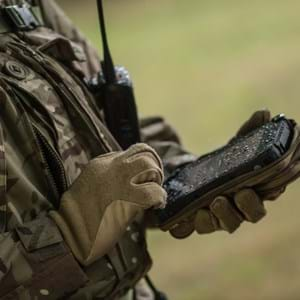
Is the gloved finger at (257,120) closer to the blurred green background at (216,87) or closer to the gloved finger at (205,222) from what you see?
the gloved finger at (205,222)

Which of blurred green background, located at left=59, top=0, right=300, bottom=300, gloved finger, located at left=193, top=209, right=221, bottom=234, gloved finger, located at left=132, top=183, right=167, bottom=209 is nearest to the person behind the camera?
gloved finger, located at left=132, top=183, right=167, bottom=209

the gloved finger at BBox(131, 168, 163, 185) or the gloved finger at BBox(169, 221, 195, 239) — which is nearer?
the gloved finger at BBox(131, 168, 163, 185)

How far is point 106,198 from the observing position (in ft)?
2.33

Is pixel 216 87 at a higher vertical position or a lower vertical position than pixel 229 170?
lower

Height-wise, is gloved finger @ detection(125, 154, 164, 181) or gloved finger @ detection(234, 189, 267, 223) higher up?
gloved finger @ detection(125, 154, 164, 181)

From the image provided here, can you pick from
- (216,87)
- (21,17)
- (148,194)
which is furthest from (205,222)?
(216,87)

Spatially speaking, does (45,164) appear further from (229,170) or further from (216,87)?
(216,87)

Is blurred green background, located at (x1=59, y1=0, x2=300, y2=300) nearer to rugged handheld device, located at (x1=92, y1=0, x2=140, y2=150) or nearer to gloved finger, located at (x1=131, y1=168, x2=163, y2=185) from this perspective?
rugged handheld device, located at (x1=92, y1=0, x2=140, y2=150)

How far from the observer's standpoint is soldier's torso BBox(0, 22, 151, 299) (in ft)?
2.37

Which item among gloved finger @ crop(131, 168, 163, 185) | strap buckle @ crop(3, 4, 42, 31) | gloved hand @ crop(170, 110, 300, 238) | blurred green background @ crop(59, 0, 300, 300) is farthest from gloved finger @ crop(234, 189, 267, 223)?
blurred green background @ crop(59, 0, 300, 300)

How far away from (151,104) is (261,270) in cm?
79

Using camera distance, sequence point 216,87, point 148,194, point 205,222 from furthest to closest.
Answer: point 216,87, point 205,222, point 148,194

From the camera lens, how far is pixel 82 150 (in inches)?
31.6

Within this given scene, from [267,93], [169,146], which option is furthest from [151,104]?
[169,146]
